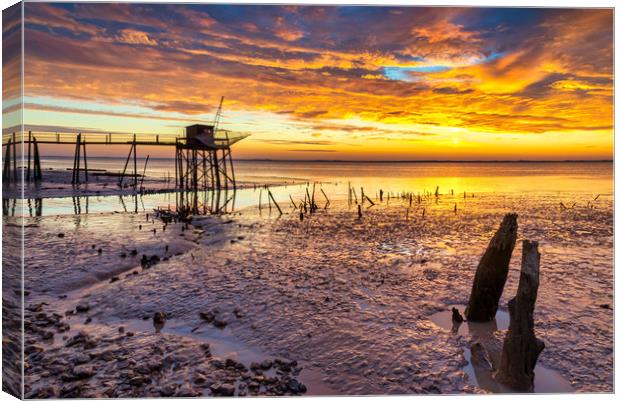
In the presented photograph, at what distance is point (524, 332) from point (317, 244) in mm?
9619

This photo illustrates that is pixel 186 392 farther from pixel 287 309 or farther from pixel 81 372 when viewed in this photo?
pixel 287 309

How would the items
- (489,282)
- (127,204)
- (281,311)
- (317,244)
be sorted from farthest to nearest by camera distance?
(127,204) < (317,244) < (281,311) < (489,282)

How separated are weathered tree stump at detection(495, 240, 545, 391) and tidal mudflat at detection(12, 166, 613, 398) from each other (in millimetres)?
448

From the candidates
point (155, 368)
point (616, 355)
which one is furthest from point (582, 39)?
point (155, 368)

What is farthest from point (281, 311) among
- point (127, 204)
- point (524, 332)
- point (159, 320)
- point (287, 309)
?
point (127, 204)

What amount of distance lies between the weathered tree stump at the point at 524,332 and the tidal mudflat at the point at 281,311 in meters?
0.45

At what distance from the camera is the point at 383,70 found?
11.3 metres

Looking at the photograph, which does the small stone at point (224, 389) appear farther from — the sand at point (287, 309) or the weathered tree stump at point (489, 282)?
the weathered tree stump at point (489, 282)

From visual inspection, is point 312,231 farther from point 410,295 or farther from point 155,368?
point 155,368

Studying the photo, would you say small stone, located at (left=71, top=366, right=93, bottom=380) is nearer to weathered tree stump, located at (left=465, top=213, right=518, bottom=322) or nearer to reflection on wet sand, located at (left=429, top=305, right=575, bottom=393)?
reflection on wet sand, located at (left=429, top=305, right=575, bottom=393)

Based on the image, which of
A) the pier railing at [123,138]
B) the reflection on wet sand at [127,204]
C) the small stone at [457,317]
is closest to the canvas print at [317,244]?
the small stone at [457,317]

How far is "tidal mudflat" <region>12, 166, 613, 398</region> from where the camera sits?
5.88 meters

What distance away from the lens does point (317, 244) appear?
1482 cm

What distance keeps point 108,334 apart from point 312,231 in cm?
1099
